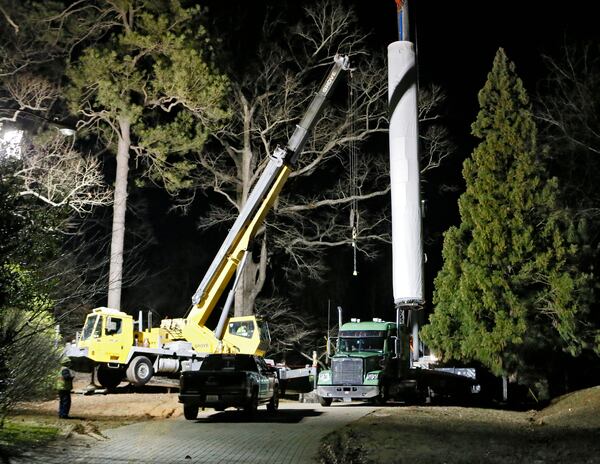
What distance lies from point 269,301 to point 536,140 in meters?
16.5

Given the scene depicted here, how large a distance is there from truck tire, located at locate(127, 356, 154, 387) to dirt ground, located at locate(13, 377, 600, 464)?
137 inches

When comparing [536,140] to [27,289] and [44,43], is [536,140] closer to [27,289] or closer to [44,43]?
[44,43]

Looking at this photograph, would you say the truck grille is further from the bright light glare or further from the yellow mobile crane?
the bright light glare

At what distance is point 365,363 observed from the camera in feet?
78.4

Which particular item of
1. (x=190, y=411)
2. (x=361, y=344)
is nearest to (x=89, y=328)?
(x=190, y=411)

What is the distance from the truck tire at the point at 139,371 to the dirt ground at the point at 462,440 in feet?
36.2

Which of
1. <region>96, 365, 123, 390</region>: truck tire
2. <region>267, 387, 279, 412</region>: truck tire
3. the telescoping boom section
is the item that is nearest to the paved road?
<region>267, 387, 279, 412</region>: truck tire

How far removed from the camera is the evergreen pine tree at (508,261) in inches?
1068

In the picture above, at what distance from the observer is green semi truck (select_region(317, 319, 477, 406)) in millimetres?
23781

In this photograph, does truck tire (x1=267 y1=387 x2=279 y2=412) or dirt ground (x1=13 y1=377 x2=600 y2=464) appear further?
truck tire (x1=267 y1=387 x2=279 y2=412)

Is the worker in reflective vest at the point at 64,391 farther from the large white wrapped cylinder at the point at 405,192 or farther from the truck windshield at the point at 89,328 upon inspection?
the large white wrapped cylinder at the point at 405,192

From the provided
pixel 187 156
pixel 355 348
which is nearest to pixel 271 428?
pixel 355 348

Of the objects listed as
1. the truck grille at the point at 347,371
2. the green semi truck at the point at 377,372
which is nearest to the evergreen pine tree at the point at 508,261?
the green semi truck at the point at 377,372

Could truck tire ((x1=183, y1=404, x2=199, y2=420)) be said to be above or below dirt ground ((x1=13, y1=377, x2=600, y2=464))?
above
